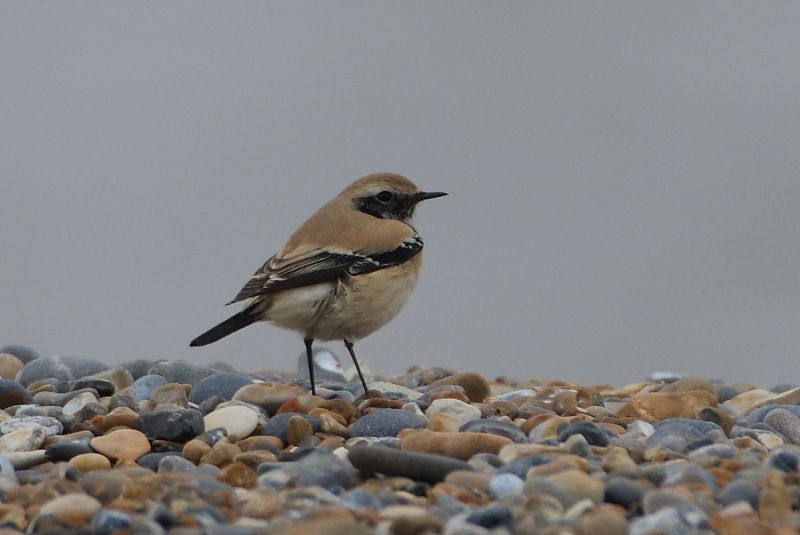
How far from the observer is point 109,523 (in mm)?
4977

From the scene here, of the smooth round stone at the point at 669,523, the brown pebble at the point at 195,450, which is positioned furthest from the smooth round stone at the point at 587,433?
the brown pebble at the point at 195,450

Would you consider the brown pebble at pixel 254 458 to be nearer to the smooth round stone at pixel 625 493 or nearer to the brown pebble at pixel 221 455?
the brown pebble at pixel 221 455

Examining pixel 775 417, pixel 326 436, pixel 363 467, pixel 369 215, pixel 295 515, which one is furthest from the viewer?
pixel 369 215

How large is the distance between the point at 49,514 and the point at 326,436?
1.98m

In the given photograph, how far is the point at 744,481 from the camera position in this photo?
534 cm

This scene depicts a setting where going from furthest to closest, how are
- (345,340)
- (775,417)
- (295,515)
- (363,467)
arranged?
(345,340)
(775,417)
(363,467)
(295,515)

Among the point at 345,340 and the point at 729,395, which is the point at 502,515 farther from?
the point at 729,395

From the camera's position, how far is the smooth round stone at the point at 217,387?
26.6 ft

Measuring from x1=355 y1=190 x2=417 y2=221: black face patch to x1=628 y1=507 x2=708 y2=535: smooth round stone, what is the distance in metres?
5.06

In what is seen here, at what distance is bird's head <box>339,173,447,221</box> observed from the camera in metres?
9.62

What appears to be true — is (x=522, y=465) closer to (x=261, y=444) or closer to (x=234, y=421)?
(x=261, y=444)

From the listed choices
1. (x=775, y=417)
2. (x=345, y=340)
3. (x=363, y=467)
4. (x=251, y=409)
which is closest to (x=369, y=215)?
(x=345, y=340)

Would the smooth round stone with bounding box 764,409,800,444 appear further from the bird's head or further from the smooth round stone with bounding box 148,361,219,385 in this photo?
the smooth round stone with bounding box 148,361,219,385

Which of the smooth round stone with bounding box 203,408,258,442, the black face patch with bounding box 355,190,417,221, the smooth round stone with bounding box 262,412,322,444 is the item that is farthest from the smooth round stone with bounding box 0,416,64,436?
the black face patch with bounding box 355,190,417,221
